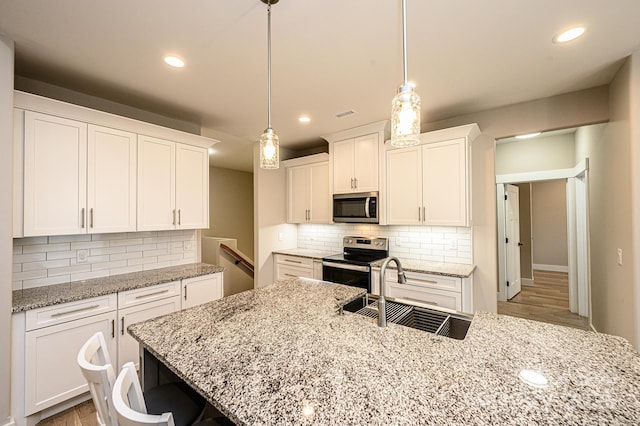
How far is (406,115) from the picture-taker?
1.18 metres

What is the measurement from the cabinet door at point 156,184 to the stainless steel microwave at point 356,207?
198 centimetres

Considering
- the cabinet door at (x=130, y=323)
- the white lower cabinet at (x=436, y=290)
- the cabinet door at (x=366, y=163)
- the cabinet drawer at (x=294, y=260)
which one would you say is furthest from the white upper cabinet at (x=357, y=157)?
the cabinet door at (x=130, y=323)

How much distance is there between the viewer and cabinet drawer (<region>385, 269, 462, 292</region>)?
2684mm

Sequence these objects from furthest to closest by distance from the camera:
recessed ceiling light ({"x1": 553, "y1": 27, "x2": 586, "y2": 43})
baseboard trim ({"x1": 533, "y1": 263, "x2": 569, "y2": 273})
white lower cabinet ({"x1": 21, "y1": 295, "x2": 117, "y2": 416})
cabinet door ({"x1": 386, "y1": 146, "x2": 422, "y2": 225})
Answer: baseboard trim ({"x1": 533, "y1": 263, "x2": 569, "y2": 273})
cabinet door ({"x1": 386, "y1": 146, "x2": 422, "y2": 225})
white lower cabinet ({"x1": 21, "y1": 295, "x2": 117, "y2": 416})
recessed ceiling light ({"x1": 553, "y1": 27, "x2": 586, "y2": 43})

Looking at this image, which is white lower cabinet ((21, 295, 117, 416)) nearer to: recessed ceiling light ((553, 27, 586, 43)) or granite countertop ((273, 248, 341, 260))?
granite countertop ((273, 248, 341, 260))

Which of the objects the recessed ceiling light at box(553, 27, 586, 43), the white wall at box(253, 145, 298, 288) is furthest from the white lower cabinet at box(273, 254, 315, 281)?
the recessed ceiling light at box(553, 27, 586, 43)

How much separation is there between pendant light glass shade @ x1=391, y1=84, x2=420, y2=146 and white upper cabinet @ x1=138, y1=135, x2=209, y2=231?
2.49 metres

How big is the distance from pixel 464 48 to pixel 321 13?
1036 millimetres

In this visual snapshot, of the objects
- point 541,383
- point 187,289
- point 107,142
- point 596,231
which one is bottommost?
point 187,289

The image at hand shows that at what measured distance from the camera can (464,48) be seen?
1.87 m

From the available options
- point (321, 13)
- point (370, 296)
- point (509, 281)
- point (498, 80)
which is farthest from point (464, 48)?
point (509, 281)

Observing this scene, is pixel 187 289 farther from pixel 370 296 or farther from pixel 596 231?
pixel 596 231

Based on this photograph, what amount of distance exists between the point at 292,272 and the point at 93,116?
9.24ft

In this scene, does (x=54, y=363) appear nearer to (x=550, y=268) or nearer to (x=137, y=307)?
(x=137, y=307)
